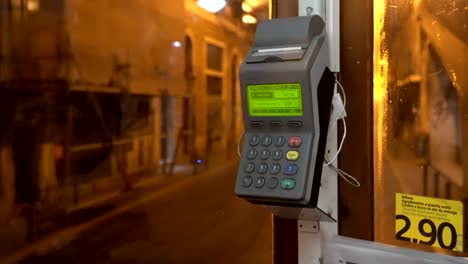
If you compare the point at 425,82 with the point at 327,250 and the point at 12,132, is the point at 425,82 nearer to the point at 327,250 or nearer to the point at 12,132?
the point at 327,250

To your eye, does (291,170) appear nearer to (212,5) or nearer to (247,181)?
(247,181)

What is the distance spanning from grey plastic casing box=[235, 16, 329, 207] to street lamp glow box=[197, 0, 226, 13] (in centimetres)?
101

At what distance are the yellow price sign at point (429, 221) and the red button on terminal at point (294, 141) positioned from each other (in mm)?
271

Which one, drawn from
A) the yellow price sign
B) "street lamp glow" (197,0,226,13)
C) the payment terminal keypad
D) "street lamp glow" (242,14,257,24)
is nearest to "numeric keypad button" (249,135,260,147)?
the payment terminal keypad

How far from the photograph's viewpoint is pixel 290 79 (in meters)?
0.69

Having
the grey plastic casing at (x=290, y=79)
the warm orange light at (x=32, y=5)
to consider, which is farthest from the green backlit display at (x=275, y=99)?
the warm orange light at (x=32, y=5)

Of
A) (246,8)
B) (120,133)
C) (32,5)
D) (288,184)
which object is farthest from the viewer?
(120,133)

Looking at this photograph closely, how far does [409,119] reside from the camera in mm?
811

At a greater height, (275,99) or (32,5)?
(32,5)

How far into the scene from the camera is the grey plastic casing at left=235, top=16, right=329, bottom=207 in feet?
2.24

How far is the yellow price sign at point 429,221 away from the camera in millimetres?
756

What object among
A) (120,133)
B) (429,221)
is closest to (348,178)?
(429,221)

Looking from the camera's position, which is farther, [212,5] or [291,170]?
[212,5]

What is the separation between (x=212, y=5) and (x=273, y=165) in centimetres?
122
